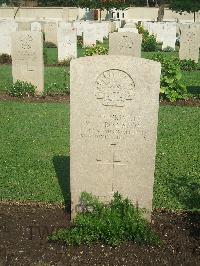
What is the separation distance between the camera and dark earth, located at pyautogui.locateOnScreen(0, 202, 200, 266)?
13.0 ft

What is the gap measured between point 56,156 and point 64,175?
0.83 meters

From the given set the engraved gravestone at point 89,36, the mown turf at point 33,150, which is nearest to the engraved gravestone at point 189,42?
the engraved gravestone at point 89,36

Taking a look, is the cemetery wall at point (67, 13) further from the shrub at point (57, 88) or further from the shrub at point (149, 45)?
the shrub at point (57, 88)

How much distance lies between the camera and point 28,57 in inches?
441

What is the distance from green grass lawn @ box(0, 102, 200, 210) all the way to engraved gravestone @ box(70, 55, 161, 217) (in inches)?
33.5

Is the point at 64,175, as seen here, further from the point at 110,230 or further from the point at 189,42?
the point at 189,42

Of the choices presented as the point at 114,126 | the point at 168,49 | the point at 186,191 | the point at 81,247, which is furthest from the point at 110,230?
the point at 168,49

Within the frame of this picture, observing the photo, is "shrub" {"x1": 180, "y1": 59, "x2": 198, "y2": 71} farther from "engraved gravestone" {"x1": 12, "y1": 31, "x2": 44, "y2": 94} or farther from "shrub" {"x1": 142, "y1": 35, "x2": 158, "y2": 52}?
"engraved gravestone" {"x1": 12, "y1": 31, "x2": 44, "y2": 94}

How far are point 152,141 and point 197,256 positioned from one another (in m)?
1.18

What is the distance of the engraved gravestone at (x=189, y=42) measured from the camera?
671 inches

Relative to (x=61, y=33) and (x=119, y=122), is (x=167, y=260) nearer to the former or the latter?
(x=119, y=122)

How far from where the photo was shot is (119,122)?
4.19m

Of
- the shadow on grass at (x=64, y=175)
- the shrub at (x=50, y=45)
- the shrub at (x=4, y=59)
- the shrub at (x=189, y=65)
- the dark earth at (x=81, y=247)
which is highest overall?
the shrub at (x=50, y=45)

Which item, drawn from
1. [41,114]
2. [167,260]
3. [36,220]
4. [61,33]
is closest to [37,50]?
[41,114]
